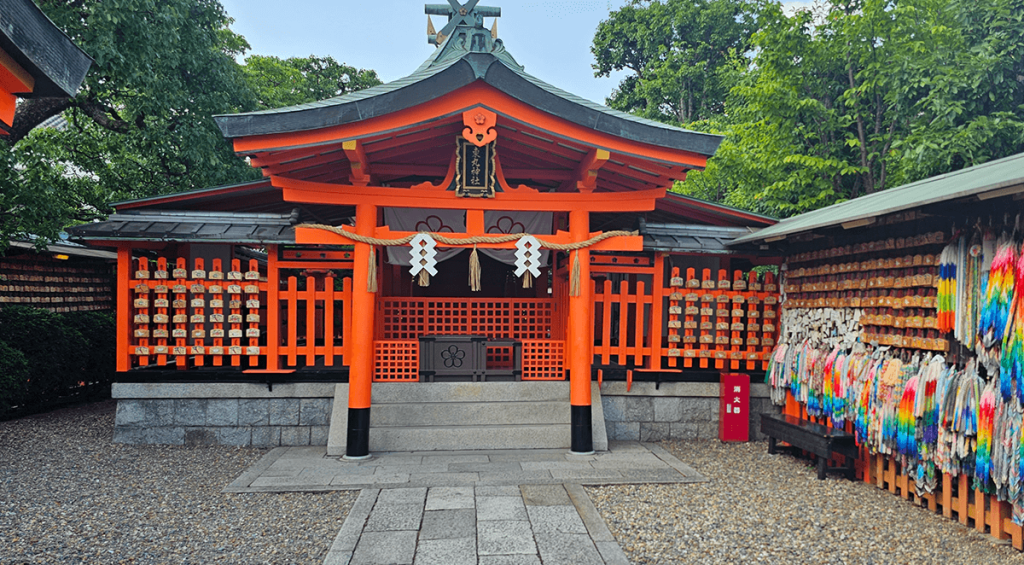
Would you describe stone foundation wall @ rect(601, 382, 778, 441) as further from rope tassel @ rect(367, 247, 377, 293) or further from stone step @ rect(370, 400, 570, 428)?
rope tassel @ rect(367, 247, 377, 293)

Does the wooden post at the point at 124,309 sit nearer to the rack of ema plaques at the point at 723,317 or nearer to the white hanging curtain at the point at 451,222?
the white hanging curtain at the point at 451,222

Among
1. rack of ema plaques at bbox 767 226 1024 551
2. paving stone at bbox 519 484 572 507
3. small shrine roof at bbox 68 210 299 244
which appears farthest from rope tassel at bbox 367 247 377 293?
rack of ema plaques at bbox 767 226 1024 551

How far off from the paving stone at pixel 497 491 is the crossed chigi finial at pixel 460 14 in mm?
8464

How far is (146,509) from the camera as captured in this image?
535 cm

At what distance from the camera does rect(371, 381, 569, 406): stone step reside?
7629 millimetres

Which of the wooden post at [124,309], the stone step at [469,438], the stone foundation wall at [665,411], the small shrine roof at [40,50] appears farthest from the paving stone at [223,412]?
the small shrine roof at [40,50]

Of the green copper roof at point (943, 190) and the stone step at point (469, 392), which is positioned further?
the stone step at point (469, 392)

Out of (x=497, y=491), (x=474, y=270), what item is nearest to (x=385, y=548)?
(x=497, y=491)

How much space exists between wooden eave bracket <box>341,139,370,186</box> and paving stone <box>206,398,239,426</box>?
11.3ft

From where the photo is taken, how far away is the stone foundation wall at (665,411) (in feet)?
26.3

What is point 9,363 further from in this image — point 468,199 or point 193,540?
point 468,199

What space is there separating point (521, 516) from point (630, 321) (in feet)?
30.5

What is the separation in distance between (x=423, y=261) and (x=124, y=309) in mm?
4177

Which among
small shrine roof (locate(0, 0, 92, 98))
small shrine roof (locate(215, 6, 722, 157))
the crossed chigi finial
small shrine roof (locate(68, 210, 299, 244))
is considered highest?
the crossed chigi finial
